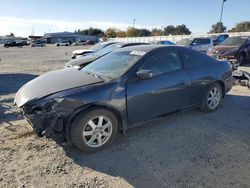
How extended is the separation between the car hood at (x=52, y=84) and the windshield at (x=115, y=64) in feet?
0.85

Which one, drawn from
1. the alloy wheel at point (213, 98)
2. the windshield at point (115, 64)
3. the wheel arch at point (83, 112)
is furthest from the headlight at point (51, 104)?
the alloy wheel at point (213, 98)

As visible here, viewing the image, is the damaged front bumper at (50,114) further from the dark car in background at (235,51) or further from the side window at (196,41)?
the side window at (196,41)

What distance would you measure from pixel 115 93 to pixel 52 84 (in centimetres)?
102

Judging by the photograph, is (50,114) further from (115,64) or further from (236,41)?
(236,41)

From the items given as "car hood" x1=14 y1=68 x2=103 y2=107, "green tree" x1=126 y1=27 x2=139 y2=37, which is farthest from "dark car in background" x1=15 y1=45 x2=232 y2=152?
"green tree" x1=126 y1=27 x2=139 y2=37

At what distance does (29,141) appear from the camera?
13.4ft

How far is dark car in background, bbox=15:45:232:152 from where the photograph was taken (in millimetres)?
3486

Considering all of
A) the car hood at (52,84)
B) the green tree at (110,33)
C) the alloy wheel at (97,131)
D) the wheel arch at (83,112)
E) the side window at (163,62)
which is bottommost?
the alloy wheel at (97,131)

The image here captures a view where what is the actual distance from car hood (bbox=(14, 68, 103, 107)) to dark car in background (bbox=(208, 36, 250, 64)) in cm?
949

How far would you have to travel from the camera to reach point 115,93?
3.78 metres

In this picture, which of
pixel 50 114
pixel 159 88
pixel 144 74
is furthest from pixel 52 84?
pixel 159 88

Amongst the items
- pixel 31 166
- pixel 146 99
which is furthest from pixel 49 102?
pixel 146 99

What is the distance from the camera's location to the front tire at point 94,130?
139 inches

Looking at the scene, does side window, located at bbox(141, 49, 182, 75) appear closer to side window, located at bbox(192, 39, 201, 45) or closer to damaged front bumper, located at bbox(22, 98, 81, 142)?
damaged front bumper, located at bbox(22, 98, 81, 142)
